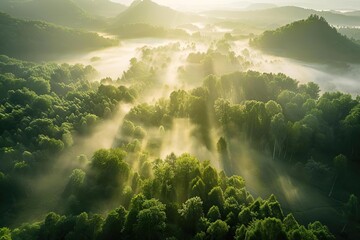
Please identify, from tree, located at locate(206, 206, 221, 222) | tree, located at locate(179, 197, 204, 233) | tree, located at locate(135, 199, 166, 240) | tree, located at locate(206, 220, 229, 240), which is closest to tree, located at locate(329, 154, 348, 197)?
tree, located at locate(206, 206, 221, 222)

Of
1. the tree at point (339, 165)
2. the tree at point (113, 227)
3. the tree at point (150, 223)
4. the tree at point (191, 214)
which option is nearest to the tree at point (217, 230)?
the tree at point (191, 214)

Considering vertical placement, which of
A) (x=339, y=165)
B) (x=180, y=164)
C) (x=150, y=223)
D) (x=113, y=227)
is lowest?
(x=113, y=227)

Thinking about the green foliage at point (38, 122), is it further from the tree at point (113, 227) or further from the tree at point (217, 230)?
the tree at point (217, 230)

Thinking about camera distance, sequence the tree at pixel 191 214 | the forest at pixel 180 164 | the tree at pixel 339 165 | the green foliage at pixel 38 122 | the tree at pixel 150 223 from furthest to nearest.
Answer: the tree at pixel 339 165 < the green foliage at pixel 38 122 < the forest at pixel 180 164 < the tree at pixel 191 214 < the tree at pixel 150 223

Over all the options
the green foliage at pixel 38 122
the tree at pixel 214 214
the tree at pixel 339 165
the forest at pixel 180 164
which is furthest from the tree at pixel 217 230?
the tree at pixel 339 165

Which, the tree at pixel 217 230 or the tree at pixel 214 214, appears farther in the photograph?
the tree at pixel 214 214

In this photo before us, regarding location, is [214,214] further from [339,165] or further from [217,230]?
[339,165]

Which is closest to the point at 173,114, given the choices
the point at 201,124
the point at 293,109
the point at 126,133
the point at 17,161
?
the point at 201,124

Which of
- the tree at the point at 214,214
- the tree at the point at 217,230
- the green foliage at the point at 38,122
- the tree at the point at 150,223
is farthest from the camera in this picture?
the green foliage at the point at 38,122

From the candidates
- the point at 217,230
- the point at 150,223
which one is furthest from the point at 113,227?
the point at 217,230

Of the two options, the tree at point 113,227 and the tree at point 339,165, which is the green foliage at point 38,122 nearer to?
the tree at point 113,227

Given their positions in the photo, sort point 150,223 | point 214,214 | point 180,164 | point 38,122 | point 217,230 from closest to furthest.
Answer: point 217,230 → point 150,223 → point 214,214 → point 180,164 → point 38,122

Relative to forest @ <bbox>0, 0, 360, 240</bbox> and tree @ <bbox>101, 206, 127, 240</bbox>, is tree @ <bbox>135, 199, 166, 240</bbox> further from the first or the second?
tree @ <bbox>101, 206, 127, 240</bbox>

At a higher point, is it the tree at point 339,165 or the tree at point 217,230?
the tree at point 217,230
